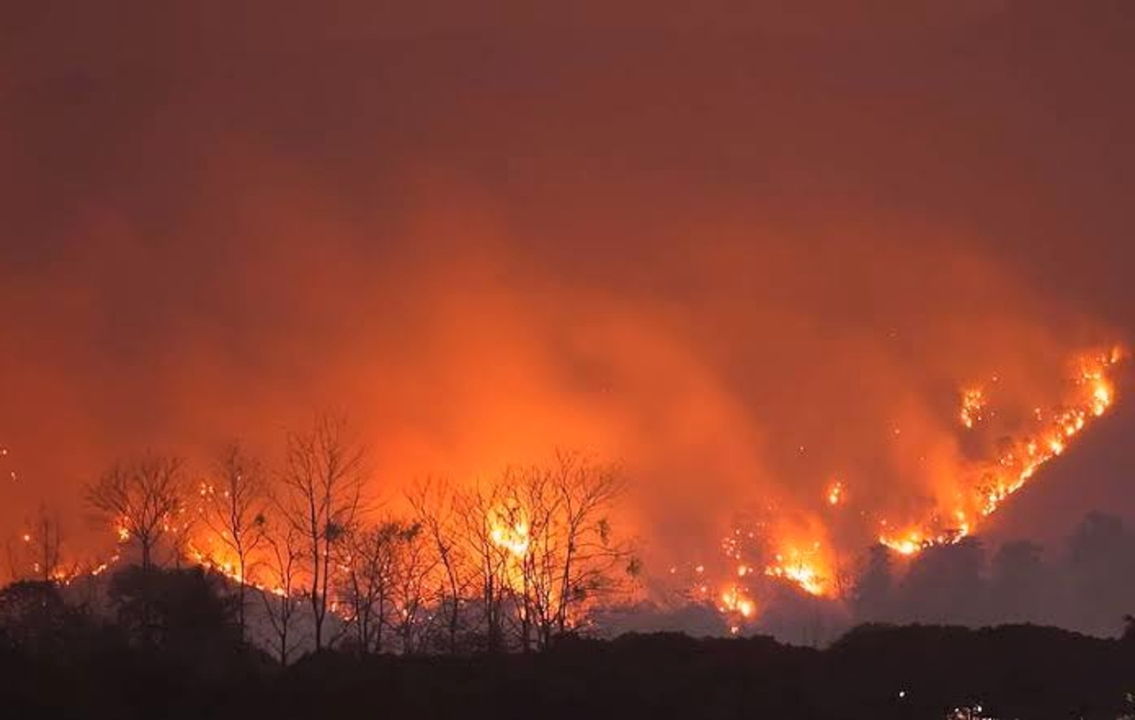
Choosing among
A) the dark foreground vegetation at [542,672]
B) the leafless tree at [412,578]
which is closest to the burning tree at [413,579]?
the leafless tree at [412,578]

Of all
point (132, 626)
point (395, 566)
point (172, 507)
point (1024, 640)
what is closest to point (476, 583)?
point (395, 566)

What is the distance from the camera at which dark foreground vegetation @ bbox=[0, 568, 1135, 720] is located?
31.5 meters

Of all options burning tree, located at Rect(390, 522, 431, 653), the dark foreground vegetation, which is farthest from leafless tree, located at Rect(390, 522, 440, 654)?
the dark foreground vegetation

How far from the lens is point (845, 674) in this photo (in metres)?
35.1

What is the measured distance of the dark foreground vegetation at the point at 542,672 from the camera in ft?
103

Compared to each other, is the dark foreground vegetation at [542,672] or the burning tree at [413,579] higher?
the burning tree at [413,579]

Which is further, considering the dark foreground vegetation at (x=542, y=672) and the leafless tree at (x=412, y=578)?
the leafless tree at (x=412, y=578)

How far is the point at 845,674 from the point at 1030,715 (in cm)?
486

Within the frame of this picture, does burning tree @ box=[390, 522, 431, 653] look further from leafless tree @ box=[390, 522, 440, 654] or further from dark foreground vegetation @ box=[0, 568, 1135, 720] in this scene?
dark foreground vegetation @ box=[0, 568, 1135, 720]

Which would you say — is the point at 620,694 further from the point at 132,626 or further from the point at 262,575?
the point at 262,575

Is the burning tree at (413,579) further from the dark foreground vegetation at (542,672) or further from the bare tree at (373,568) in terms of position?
the dark foreground vegetation at (542,672)

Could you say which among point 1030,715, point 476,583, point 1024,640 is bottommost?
point 1030,715

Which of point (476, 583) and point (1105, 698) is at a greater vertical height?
point (476, 583)

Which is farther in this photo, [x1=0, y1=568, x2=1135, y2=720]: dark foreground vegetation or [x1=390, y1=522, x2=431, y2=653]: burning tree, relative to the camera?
[x1=390, y1=522, x2=431, y2=653]: burning tree
